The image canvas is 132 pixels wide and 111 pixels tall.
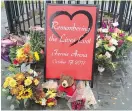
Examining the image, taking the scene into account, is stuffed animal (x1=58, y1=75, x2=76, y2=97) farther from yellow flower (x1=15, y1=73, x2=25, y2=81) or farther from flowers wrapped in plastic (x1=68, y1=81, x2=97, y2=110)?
yellow flower (x1=15, y1=73, x2=25, y2=81)

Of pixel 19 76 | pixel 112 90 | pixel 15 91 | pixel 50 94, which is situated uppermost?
pixel 19 76

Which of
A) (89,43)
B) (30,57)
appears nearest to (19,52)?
(30,57)

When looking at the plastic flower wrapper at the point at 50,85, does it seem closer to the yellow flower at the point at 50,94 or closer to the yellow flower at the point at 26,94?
the yellow flower at the point at 50,94

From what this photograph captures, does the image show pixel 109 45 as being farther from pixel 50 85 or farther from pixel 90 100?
pixel 50 85

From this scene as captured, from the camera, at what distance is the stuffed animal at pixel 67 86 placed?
10.6 feet

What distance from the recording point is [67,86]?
3.22 metres

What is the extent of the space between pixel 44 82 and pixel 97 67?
0.89 metres

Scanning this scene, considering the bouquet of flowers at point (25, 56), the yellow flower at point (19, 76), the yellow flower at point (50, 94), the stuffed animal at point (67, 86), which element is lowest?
the yellow flower at point (50, 94)

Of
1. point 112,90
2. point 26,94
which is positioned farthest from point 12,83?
point 112,90

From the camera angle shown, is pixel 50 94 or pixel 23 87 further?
pixel 50 94

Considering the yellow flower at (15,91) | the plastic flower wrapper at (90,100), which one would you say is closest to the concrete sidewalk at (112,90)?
the plastic flower wrapper at (90,100)

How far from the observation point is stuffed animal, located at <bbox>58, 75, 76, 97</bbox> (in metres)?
3.23

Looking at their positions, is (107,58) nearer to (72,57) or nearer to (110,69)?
(110,69)

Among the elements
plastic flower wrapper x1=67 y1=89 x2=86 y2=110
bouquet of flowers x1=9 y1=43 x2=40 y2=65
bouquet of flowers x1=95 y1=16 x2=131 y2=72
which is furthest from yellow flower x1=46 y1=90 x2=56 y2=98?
bouquet of flowers x1=95 y1=16 x2=131 y2=72
